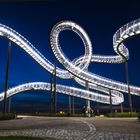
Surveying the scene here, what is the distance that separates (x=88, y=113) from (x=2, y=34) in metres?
21.1

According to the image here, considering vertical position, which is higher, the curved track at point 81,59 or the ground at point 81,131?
the curved track at point 81,59

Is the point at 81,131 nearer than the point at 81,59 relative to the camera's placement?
Yes

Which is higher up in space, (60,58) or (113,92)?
(60,58)

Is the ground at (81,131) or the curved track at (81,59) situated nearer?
the ground at (81,131)

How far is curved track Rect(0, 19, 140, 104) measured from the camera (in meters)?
40.7

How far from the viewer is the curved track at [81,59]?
40.7 metres

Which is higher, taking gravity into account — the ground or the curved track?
the curved track

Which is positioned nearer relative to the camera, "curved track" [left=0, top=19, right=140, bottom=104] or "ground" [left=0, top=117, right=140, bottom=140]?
"ground" [left=0, top=117, right=140, bottom=140]

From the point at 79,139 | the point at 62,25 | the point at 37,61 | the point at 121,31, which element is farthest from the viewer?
the point at 37,61

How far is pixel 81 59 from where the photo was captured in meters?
63.2

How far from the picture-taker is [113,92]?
6569 centimetres

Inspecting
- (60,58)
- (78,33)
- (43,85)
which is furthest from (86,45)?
(43,85)

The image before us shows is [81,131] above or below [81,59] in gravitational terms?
below

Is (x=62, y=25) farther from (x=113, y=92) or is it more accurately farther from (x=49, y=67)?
(x=113, y=92)
